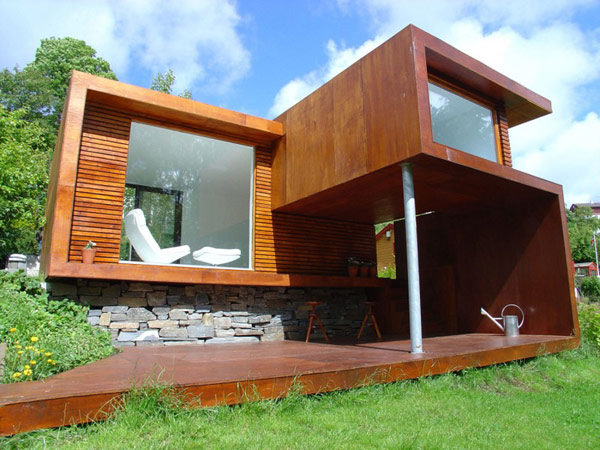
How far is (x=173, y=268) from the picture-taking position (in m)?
5.88

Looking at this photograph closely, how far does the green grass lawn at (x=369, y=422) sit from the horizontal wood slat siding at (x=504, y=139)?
3.45 metres

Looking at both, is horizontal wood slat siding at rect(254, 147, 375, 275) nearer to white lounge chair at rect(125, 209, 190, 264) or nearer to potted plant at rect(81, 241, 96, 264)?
white lounge chair at rect(125, 209, 190, 264)

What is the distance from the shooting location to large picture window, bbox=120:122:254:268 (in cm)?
632

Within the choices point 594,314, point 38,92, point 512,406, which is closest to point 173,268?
point 512,406

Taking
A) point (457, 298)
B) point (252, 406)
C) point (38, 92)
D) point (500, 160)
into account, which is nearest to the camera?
point (252, 406)

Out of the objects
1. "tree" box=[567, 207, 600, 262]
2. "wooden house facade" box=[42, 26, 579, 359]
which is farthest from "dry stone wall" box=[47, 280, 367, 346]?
"tree" box=[567, 207, 600, 262]

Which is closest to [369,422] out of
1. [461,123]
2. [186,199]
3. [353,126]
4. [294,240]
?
[353,126]

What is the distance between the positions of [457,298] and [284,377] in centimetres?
557

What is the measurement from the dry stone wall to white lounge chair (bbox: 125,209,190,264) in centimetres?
41

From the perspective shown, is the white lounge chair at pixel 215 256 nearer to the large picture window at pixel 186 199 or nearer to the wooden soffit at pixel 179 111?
the large picture window at pixel 186 199

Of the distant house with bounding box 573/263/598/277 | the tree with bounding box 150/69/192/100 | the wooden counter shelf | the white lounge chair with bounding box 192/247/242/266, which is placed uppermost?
the tree with bounding box 150/69/192/100

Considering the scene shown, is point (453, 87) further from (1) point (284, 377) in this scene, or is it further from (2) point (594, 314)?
(1) point (284, 377)

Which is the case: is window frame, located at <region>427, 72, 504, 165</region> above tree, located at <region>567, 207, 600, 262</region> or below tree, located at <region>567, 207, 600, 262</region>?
below

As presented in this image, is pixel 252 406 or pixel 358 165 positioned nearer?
pixel 252 406
